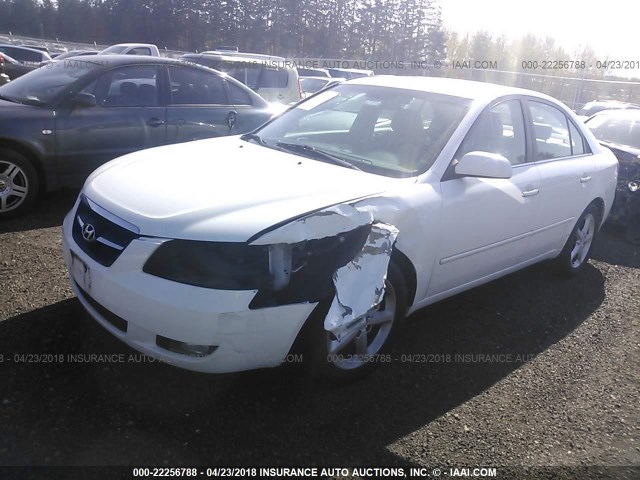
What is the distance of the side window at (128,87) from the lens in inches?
223

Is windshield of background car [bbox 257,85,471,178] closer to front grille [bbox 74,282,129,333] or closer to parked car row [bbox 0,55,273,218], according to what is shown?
front grille [bbox 74,282,129,333]

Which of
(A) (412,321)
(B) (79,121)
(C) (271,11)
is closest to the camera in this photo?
(A) (412,321)

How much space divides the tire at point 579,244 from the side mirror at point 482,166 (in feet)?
6.18

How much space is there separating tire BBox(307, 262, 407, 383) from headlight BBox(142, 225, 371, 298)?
20 centimetres

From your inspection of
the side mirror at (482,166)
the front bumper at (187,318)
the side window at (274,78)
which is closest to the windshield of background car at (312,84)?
the side window at (274,78)

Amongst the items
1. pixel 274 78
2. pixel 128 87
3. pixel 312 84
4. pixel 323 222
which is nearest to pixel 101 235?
pixel 323 222

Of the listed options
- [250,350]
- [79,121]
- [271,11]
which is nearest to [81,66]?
[79,121]

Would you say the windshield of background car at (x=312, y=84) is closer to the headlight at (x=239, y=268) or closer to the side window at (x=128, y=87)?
the side window at (x=128, y=87)

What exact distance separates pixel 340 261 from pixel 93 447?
4.51 feet

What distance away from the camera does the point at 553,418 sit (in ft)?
9.74

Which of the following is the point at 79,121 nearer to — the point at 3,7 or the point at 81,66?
the point at 81,66

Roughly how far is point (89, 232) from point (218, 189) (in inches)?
26.7

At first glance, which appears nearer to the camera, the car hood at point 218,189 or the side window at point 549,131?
the car hood at point 218,189

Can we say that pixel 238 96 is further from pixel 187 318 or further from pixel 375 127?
pixel 187 318
